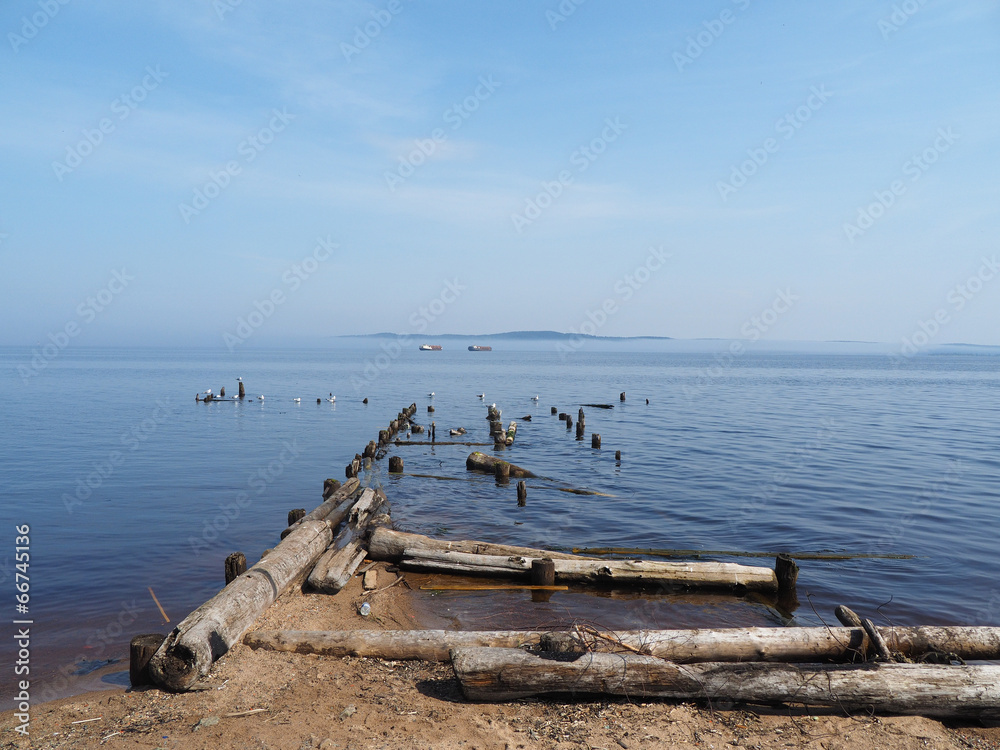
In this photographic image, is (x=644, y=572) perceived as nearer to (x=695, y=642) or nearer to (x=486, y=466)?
(x=695, y=642)

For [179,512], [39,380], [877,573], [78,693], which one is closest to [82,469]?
[179,512]

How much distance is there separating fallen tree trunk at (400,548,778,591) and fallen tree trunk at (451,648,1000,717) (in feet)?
15.0

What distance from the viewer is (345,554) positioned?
12000 mm

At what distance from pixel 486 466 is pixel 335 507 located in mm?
9069

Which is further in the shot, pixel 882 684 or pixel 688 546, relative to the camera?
pixel 688 546

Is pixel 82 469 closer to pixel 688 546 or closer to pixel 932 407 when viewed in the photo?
pixel 688 546

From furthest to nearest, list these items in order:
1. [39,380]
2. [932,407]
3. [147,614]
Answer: [39,380] < [932,407] < [147,614]

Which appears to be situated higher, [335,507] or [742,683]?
[742,683]

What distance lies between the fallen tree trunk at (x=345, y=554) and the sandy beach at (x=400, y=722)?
124 inches

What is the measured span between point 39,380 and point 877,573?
80.8 meters

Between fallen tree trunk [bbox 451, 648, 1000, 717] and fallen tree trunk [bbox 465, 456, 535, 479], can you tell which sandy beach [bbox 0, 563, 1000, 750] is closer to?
fallen tree trunk [bbox 451, 648, 1000, 717]

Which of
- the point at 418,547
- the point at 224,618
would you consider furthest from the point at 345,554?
the point at 224,618

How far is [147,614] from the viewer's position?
1074cm

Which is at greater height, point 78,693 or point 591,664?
point 591,664
